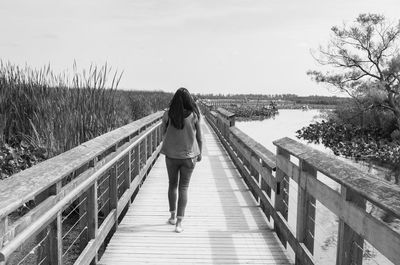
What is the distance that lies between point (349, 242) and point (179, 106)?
8.85 ft

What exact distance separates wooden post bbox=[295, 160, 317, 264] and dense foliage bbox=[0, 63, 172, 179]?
14.5ft

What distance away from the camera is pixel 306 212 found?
3984 millimetres

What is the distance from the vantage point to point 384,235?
2326 millimetres

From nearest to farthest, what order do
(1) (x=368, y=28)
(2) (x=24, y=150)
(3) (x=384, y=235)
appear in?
(3) (x=384, y=235) < (2) (x=24, y=150) < (1) (x=368, y=28)

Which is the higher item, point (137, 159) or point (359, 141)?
point (137, 159)

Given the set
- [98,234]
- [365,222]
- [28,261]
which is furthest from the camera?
[28,261]

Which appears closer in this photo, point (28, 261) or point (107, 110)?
point (28, 261)

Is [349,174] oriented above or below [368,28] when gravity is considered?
below

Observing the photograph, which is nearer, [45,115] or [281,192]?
[281,192]

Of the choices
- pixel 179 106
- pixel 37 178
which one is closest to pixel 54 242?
pixel 37 178

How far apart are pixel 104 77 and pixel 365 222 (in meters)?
7.00

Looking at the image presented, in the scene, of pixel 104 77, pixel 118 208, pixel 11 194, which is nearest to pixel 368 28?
pixel 104 77

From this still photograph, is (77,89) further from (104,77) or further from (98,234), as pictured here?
(98,234)

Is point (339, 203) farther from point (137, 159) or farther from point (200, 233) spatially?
point (137, 159)
